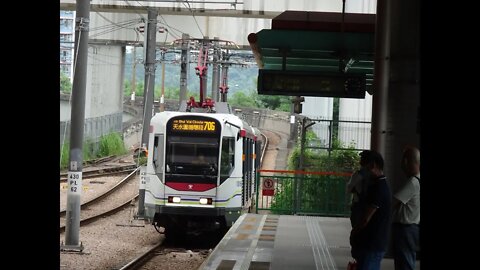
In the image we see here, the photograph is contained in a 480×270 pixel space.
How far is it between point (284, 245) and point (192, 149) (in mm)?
4739

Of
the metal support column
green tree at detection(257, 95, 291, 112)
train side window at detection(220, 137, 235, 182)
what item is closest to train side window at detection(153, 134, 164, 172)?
train side window at detection(220, 137, 235, 182)

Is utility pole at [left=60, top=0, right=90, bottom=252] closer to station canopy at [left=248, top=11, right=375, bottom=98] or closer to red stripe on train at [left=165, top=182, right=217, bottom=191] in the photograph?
red stripe on train at [left=165, top=182, right=217, bottom=191]

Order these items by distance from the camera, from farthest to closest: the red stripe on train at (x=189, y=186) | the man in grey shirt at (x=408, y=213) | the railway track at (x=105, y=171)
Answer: the railway track at (x=105, y=171)
the red stripe on train at (x=189, y=186)
the man in grey shirt at (x=408, y=213)

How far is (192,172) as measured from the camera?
17141mm

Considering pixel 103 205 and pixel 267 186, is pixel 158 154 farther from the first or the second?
pixel 103 205

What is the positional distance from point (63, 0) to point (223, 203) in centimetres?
1162

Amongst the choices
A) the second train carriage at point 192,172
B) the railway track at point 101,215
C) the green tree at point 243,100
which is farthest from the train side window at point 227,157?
the green tree at point 243,100

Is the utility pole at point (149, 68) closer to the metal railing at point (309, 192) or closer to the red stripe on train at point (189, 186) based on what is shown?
the metal railing at point (309, 192)

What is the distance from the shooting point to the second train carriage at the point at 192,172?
1705 centimetres

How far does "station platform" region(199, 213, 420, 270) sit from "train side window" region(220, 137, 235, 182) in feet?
3.61

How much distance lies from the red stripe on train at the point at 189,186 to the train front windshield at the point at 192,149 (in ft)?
0.23

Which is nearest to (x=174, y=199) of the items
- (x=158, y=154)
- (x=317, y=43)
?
(x=158, y=154)

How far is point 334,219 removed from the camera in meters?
18.5
